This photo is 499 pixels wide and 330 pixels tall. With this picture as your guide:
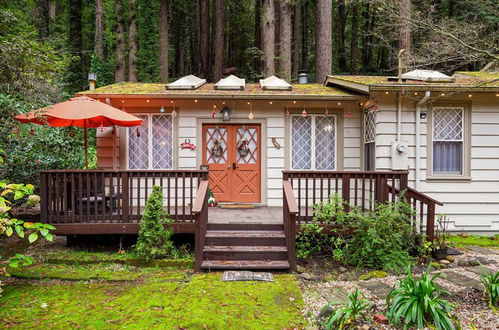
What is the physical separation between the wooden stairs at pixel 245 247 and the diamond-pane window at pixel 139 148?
2.89m

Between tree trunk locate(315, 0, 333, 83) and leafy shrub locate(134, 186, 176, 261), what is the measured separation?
831 cm

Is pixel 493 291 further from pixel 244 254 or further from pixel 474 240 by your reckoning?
pixel 474 240

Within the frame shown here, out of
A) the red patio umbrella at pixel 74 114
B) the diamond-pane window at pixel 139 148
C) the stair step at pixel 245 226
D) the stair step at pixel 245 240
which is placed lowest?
the stair step at pixel 245 240

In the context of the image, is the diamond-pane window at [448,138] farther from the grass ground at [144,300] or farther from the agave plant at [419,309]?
the grass ground at [144,300]

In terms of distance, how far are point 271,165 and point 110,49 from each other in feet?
63.3

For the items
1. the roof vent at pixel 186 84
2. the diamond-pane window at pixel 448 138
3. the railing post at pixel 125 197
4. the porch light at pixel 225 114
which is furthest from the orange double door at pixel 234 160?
the diamond-pane window at pixel 448 138

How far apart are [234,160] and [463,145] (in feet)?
16.3

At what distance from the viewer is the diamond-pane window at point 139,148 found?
25.0ft

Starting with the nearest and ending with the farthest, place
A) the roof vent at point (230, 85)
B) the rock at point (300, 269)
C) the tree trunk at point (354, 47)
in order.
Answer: the rock at point (300, 269)
the roof vent at point (230, 85)
the tree trunk at point (354, 47)

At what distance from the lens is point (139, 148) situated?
762 centimetres

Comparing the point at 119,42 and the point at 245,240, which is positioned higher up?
the point at 119,42

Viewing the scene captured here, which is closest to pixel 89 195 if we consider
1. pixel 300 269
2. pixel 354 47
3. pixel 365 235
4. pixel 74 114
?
pixel 74 114

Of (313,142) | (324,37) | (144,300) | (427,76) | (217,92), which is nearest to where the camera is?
(144,300)

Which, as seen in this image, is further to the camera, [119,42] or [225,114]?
[119,42]
